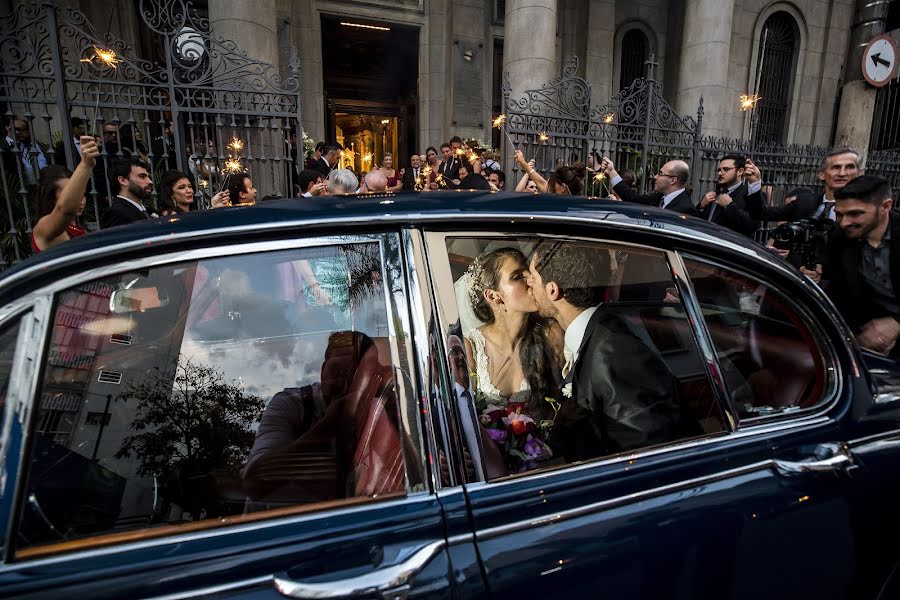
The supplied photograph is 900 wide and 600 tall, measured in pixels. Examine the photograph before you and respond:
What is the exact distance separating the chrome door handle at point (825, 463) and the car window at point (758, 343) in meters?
0.14

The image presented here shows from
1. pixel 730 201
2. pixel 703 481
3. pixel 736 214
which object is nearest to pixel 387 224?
pixel 703 481

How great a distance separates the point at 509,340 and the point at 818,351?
1.01 m

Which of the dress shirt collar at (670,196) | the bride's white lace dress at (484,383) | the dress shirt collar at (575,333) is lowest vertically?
the bride's white lace dress at (484,383)

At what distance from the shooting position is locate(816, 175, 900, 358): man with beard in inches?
110

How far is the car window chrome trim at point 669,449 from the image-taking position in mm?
1131

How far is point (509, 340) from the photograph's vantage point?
1845 millimetres

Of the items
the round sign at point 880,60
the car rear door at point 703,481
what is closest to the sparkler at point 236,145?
the car rear door at point 703,481

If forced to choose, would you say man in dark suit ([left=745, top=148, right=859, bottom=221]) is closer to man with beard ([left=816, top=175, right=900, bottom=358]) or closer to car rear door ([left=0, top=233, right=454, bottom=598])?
man with beard ([left=816, top=175, right=900, bottom=358])

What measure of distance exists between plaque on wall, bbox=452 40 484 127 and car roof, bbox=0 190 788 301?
12.6m

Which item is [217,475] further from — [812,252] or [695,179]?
[695,179]

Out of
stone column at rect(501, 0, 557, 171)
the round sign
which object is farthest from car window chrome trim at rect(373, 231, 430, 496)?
the round sign

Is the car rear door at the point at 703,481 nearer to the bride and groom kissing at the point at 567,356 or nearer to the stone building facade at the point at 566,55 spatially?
the bride and groom kissing at the point at 567,356

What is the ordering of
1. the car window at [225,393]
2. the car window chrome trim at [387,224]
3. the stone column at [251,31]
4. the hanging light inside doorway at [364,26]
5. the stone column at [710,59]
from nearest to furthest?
the car window chrome trim at [387,224]
the car window at [225,393]
the stone column at [251,31]
the stone column at [710,59]
the hanging light inside doorway at [364,26]

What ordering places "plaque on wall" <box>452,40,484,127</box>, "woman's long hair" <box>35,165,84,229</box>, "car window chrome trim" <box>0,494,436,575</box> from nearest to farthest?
1. "car window chrome trim" <box>0,494,436,575</box>
2. "woman's long hair" <box>35,165,84,229</box>
3. "plaque on wall" <box>452,40,484,127</box>
